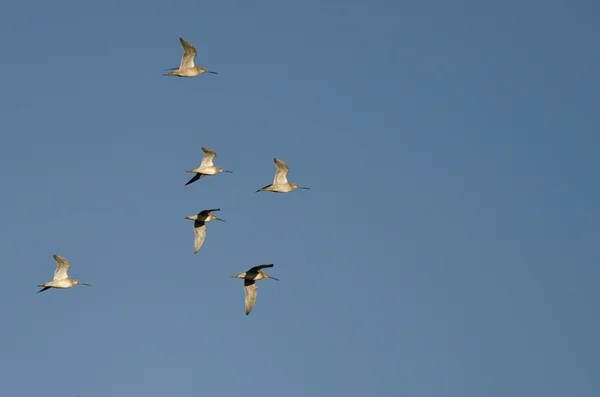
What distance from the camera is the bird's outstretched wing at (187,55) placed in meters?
78.5

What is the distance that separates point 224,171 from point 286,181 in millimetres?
3582

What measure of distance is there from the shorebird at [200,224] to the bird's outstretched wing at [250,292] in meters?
3.71

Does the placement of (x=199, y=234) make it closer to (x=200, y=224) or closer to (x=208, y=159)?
(x=200, y=224)

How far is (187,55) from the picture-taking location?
7912 centimetres

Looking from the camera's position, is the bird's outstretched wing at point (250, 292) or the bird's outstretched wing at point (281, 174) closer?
the bird's outstretched wing at point (281, 174)

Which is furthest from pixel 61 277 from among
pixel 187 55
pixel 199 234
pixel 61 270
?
pixel 187 55

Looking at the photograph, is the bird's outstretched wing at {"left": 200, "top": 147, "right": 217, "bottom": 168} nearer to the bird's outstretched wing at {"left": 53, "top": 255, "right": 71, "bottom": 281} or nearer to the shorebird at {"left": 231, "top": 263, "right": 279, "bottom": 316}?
the shorebird at {"left": 231, "top": 263, "right": 279, "bottom": 316}

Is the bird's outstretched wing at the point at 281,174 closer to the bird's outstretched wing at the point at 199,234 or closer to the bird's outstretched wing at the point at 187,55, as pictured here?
the bird's outstretched wing at the point at 199,234

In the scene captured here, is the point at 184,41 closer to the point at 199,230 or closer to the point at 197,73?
the point at 197,73

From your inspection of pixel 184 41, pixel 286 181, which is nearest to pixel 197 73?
pixel 184 41

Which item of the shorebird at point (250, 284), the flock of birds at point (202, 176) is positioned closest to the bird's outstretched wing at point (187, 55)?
the flock of birds at point (202, 176)

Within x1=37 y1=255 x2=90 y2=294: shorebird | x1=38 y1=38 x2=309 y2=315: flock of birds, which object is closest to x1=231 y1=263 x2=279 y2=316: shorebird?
x1=38 y1=38 x2=309 y2=315: flock of birds

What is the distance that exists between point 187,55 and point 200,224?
9562 mm

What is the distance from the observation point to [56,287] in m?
79.4
